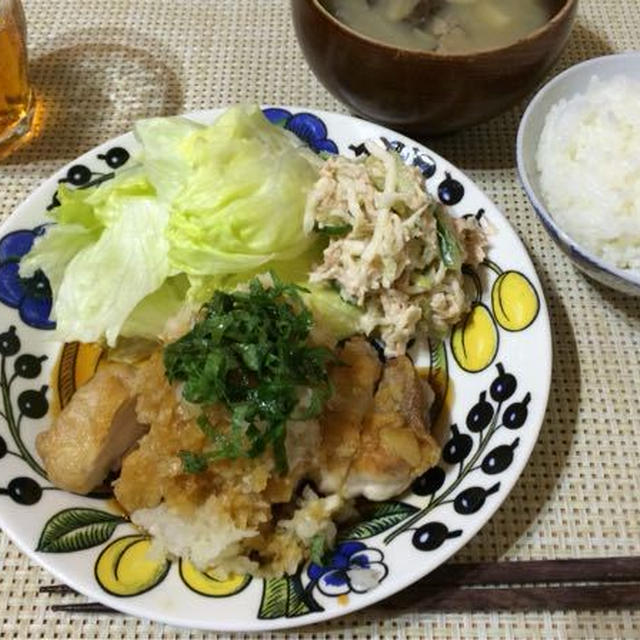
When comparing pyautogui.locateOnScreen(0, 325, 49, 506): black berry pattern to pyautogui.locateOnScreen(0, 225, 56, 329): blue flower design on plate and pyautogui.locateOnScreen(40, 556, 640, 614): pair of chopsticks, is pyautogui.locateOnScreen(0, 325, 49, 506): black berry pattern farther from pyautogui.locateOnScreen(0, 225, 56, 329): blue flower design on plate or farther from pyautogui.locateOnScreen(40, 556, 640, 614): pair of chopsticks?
pyautogui.locateOnScreen(40, 556, 640, 614): pair of chopsticks

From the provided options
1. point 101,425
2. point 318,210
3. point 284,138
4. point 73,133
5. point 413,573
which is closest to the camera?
point 413,573

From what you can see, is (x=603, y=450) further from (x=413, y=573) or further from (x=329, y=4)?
(x=329, y=4)

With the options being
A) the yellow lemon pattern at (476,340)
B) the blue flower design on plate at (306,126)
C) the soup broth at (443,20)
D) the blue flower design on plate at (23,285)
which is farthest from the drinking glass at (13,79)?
the yellow lemon pattern at (476,340)

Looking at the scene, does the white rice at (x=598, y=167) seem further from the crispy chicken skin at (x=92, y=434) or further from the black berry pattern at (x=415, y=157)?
the crispy chicken skin at (x=92, y=434)

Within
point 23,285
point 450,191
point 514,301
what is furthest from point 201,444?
point 450,191

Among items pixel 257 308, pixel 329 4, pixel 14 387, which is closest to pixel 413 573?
pixel 257 308

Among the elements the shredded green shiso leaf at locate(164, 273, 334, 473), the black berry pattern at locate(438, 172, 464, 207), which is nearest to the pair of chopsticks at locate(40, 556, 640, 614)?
the shredded green shiso leaf at locate(164, 273, 334, 473)
